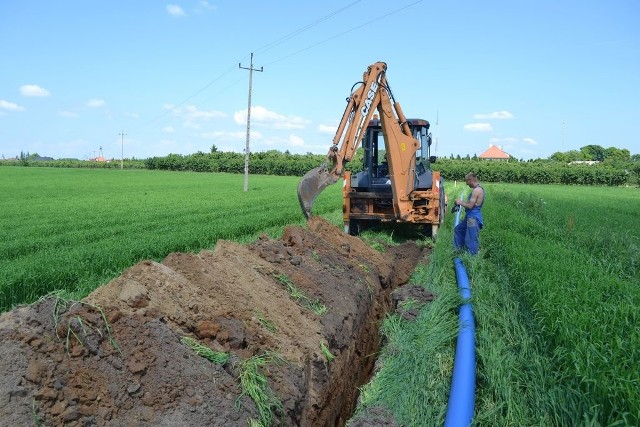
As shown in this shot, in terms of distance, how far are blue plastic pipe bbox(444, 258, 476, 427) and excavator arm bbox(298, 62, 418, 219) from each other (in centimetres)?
385

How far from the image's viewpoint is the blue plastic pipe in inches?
130

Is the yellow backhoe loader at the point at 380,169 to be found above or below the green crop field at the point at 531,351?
above

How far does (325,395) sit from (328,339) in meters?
0.66

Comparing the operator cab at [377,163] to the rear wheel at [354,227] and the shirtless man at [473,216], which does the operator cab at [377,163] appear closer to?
the rear wheel at [354,227]

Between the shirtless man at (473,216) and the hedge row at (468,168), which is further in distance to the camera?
the hedge row at (468,168)

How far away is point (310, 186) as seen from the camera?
8.75 meters

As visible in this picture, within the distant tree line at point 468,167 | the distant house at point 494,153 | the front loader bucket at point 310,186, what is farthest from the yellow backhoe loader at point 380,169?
the distant house at point 494,153

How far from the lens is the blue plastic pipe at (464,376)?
331 cm

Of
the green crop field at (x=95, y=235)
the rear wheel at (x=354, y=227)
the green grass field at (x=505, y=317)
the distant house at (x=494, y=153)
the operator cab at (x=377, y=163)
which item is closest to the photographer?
the green grass field at (x=505, y=317)

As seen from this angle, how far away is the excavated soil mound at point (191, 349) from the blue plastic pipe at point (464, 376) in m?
1.20

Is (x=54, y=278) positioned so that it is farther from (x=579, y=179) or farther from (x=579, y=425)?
(x=579, y=179)

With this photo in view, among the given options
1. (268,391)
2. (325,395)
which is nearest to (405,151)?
(325,395)

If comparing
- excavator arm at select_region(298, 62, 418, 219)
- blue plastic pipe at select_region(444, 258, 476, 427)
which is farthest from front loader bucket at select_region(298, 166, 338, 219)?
blue plastic pipe at select_region(444, 258, 476, 427)

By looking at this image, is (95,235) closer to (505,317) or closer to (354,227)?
(354,227)
